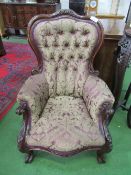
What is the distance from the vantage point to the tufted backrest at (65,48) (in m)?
1.49

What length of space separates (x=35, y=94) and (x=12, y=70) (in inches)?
73.8

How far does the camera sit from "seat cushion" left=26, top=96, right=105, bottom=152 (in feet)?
4.07

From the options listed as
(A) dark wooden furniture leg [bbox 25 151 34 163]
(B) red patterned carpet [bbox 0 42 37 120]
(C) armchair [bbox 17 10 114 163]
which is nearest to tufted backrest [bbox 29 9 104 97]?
(C) armchair [bbox 17 10 114 163]

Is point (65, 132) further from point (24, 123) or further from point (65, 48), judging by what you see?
point (65, 48)

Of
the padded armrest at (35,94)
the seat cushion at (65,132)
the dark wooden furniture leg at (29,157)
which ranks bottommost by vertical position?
the dark wooden furniture leg at (29,157)

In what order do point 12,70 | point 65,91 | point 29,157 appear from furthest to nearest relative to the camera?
point 12,70
point 65,91
point 29,157

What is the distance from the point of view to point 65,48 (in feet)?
5.13

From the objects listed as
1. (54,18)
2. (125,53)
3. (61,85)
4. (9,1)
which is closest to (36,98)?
(61,85)

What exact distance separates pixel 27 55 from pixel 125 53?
247 centimetres

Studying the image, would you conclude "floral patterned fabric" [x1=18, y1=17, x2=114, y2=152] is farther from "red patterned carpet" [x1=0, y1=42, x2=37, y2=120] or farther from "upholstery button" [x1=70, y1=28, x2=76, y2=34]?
"red patterned carpet" [x1=0, y1=42, x2=37, y2=120]

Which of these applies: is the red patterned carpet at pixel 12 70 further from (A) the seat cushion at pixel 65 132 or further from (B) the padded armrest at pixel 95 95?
A: (B) the padded armrest at pixel 95 95

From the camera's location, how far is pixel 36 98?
4.37 ft

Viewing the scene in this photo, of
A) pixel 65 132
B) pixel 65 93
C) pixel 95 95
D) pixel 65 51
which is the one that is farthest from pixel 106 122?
pixel 65 51

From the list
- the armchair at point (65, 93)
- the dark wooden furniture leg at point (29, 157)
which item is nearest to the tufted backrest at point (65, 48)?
the armchair at point (65, 93)
